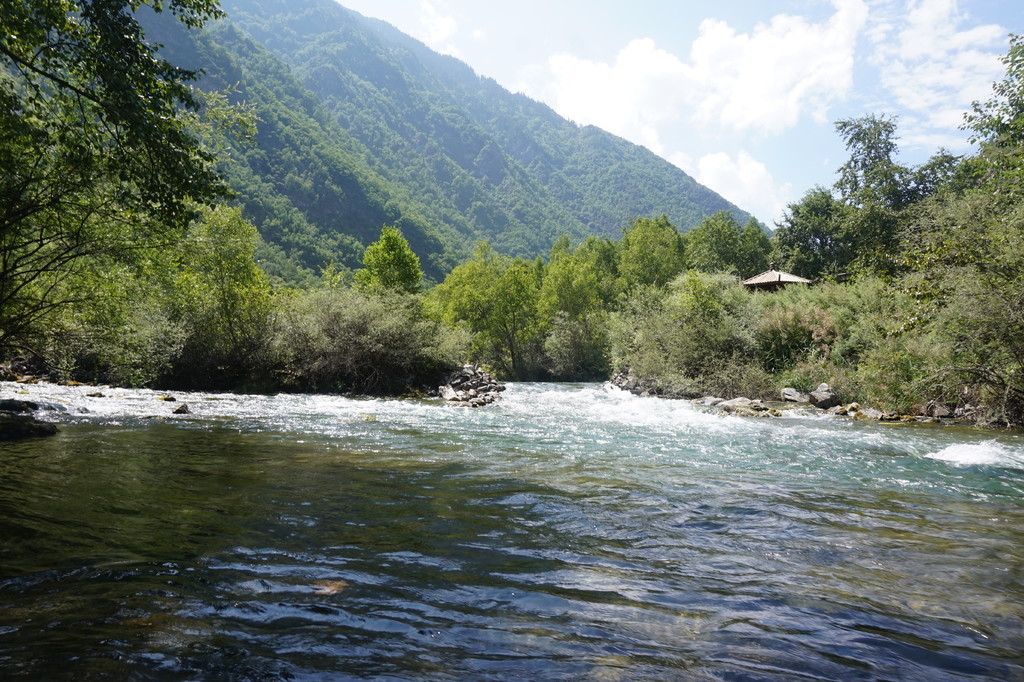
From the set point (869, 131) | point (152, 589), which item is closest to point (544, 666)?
point (152, 589)

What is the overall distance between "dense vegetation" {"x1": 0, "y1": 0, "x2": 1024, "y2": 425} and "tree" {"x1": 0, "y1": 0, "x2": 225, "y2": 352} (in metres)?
0.04

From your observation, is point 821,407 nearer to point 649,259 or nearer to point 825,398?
point 825,398

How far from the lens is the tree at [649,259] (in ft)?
173

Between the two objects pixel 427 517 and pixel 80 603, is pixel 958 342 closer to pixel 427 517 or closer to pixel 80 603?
pixel 427 517

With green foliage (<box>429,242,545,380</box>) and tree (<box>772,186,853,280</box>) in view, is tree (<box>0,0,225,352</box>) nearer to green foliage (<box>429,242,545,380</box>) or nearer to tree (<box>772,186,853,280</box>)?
green foliage (<box>429,242,545,380</box>)

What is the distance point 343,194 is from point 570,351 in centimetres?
8630

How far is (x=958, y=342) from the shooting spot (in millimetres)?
14016

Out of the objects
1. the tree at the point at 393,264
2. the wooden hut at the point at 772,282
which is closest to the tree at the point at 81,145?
the tree at the point at 393,264

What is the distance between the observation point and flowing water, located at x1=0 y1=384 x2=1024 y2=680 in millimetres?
3062

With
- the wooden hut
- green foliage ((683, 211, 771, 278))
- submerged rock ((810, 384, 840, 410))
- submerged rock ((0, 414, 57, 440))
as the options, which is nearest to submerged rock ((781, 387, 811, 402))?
submerged rock ((810, 384, 840, 410))

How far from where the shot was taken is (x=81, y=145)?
847 centimetres

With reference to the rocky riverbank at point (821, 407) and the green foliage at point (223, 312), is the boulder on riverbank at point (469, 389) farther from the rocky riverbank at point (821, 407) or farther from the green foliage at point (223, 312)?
the green foliage at point (223, 312)

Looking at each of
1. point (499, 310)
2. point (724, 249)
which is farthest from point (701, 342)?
point (724, 249)

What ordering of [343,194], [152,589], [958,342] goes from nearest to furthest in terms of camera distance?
[152,589], [958,342], [343,194]
